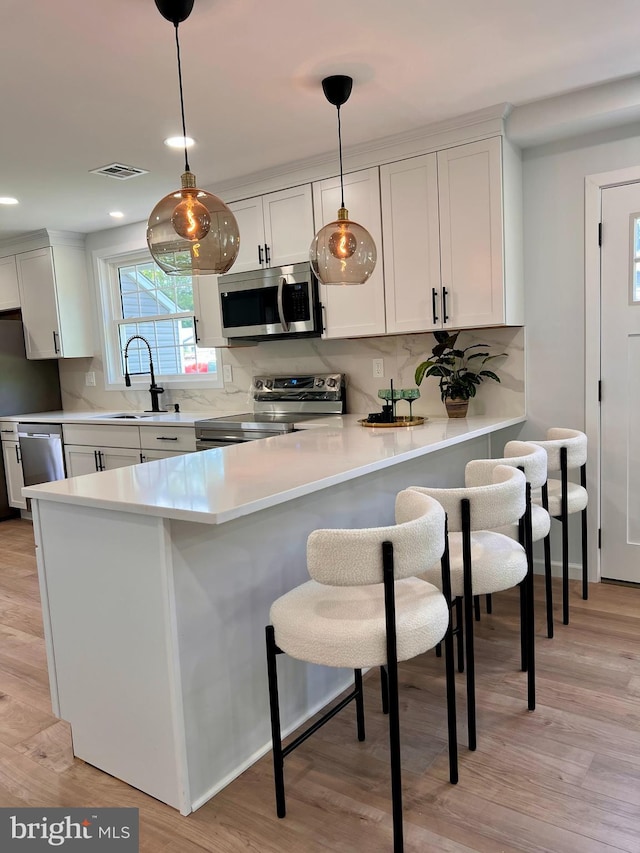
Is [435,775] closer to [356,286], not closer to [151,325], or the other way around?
[356,286]

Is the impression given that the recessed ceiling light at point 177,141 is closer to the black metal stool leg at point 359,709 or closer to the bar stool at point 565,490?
the bar stool at point 565,490

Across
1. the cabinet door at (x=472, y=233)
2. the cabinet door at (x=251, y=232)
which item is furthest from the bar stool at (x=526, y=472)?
the cabinet door at (x=251, y=232)

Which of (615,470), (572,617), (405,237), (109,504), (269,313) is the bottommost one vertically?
(572,617)

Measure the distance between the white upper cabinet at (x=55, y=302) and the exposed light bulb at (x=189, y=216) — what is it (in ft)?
11.8

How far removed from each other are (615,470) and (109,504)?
2.60 m

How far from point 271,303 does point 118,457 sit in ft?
5.48

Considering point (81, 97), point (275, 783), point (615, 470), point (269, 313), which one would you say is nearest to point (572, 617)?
point (615, 470)

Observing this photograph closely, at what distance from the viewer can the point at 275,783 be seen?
1.74 metres

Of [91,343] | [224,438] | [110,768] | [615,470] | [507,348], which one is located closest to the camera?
[110,768]

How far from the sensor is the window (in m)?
4.91

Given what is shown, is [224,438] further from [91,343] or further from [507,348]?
[91,343]

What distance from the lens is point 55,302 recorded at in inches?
202

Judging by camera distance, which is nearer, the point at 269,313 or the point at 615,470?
the point at 615,470

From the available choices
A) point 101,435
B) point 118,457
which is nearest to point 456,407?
point 118,457
